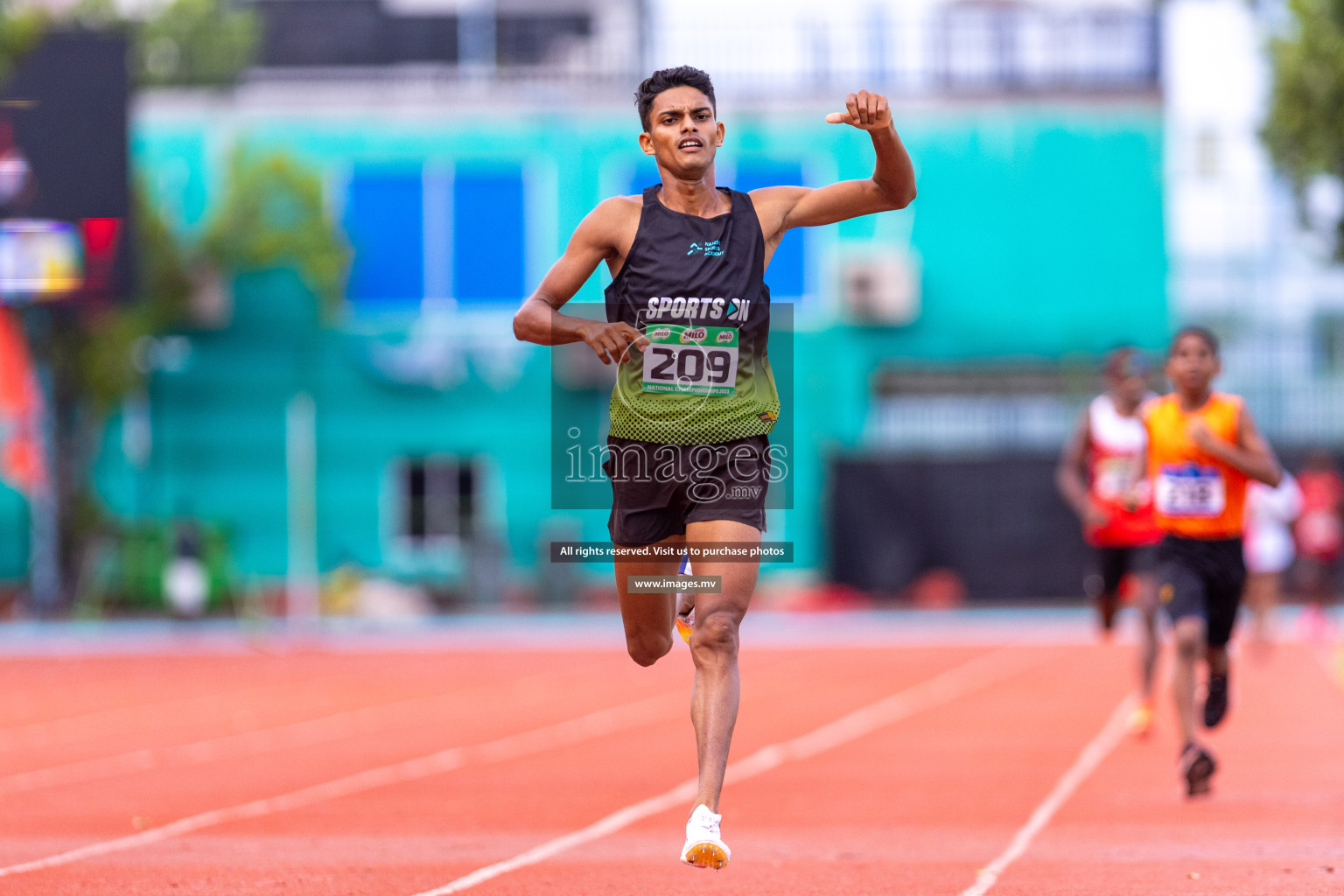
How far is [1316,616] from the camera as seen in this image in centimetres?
2269

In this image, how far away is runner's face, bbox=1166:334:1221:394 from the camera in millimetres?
9266

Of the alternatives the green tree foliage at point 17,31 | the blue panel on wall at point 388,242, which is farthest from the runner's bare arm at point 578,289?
the blue panel on wall at point 388,242

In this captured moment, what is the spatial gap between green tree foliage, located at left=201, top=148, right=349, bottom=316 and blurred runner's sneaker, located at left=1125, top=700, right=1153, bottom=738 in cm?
1894

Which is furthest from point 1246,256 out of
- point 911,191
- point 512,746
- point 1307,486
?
point 911,191

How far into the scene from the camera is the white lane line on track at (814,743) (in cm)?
746

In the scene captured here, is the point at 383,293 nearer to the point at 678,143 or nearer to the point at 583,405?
the point at 583,405

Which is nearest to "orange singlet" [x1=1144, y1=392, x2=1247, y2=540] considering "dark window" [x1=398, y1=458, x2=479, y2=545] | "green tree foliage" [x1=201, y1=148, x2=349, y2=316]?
"green tree foliage" [x1=201, y1=148, x2=349, y2=316]

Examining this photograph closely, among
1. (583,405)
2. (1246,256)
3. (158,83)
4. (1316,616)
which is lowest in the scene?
(1316,616)

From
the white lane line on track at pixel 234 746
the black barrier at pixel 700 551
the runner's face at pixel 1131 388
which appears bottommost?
the white lane line on track at pixel 234 746

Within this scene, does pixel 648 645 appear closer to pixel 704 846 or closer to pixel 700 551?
pixel 700 551

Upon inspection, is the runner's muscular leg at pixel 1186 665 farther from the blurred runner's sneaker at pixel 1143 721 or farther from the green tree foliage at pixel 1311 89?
the green tree foliage at pixel 1311 89

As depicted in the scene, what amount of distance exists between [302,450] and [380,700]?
1348 centimetres

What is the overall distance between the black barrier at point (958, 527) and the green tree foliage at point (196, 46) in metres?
27.1

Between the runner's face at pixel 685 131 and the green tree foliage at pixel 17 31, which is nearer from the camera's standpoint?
the runner's face at pixel 685 131
